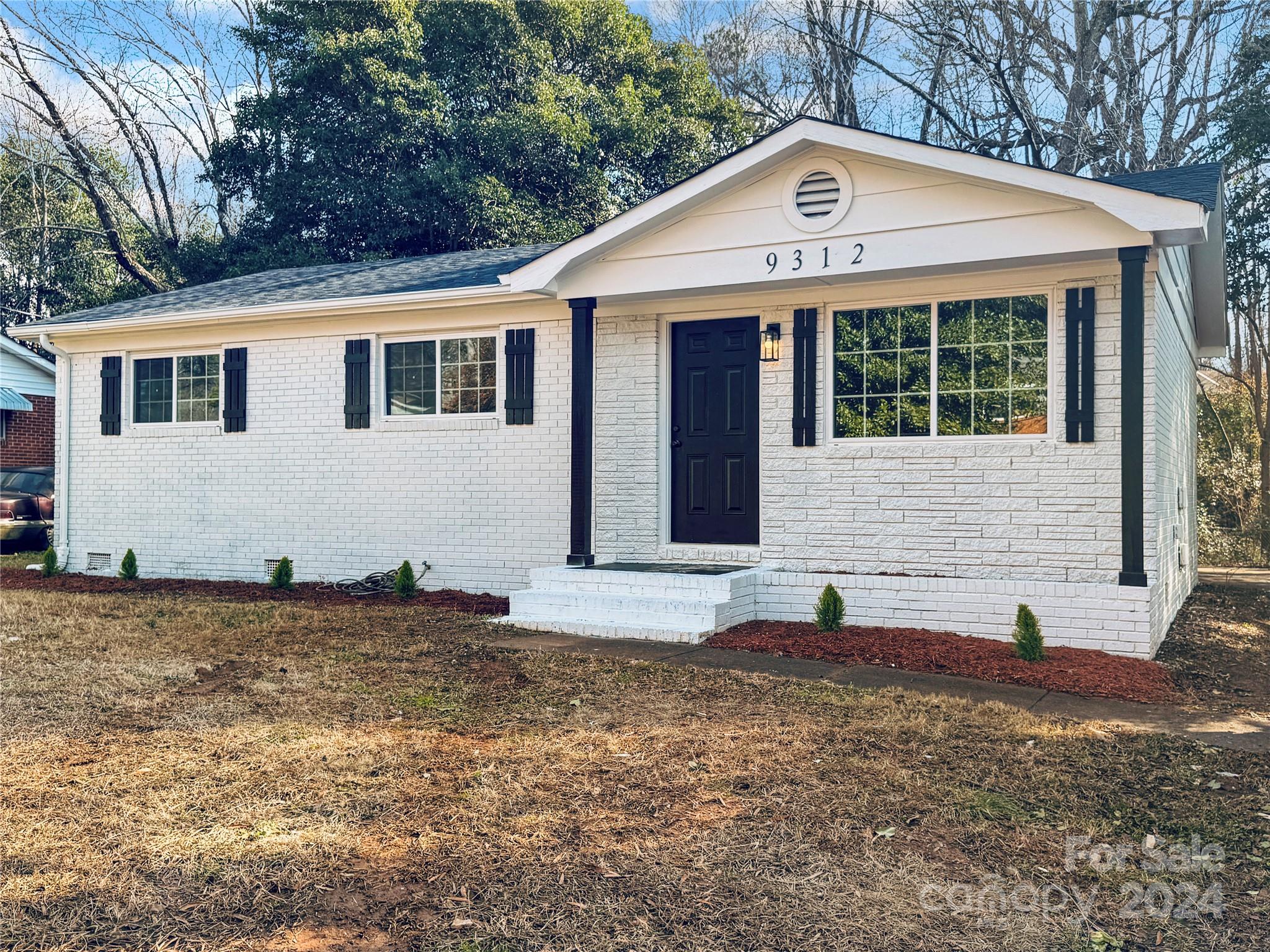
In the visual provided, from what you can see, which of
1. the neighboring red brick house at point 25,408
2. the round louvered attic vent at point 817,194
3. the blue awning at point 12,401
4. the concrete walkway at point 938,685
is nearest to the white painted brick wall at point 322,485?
the concrete walkway at point 938,685

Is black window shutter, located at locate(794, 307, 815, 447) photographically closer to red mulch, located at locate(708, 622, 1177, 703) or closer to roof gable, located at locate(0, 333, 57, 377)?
red mulch, located at locate(708, 622, 1177, 703)

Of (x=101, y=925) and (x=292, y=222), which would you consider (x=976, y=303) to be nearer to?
(x=101, y=925)

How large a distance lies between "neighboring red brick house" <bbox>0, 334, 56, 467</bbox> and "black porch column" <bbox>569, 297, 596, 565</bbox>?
1593cm

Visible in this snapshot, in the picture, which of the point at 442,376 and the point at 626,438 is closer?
the point at 626,438

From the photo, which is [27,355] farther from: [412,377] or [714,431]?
[714,431]

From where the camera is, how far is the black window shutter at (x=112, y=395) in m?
12.2

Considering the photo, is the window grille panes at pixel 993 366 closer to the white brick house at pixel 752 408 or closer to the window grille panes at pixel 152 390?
the white brick house at pixel 752 408

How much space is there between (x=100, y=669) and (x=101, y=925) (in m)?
3.99

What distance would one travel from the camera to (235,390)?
1150 cm

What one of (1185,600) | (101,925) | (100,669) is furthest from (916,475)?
(101,925)

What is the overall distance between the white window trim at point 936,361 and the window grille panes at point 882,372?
40 millimetres

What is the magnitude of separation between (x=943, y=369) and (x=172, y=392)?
8.75 meters

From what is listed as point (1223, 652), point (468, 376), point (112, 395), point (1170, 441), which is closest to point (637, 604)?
point (468, 376)

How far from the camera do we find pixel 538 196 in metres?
22.2
